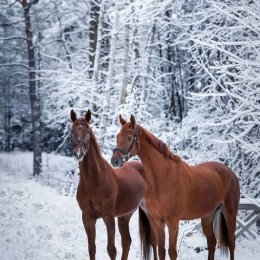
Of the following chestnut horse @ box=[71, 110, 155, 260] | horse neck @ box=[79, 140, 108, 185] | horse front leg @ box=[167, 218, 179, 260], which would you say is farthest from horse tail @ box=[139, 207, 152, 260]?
horse neck @ box=[79, 140, 108, 185]

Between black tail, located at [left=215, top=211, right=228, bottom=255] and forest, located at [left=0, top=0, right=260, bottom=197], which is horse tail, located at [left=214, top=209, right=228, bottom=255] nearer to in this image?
black tail, located at [left=215, top=211, right=228, bottom=255]

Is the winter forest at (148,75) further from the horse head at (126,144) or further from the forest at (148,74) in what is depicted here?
the horse head at (126,144)

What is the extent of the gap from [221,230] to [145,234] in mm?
1190

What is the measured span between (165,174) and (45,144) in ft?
77.5

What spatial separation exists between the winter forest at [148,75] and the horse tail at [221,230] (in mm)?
532

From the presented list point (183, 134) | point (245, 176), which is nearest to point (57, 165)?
point (183, 134)

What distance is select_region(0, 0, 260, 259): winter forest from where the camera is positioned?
24.1ft

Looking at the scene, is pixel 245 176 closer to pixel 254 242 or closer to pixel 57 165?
pixel 254 242

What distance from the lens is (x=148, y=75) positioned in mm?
14938

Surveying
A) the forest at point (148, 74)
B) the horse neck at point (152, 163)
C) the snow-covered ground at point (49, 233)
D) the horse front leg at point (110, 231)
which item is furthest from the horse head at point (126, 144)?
the snow-covered ground at point (49, 233)

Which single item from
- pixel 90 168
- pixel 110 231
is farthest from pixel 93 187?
pixel 110 231

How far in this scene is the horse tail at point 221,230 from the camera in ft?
22.7

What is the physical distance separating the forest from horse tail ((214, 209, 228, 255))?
115cm

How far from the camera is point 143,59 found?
1562 cm
